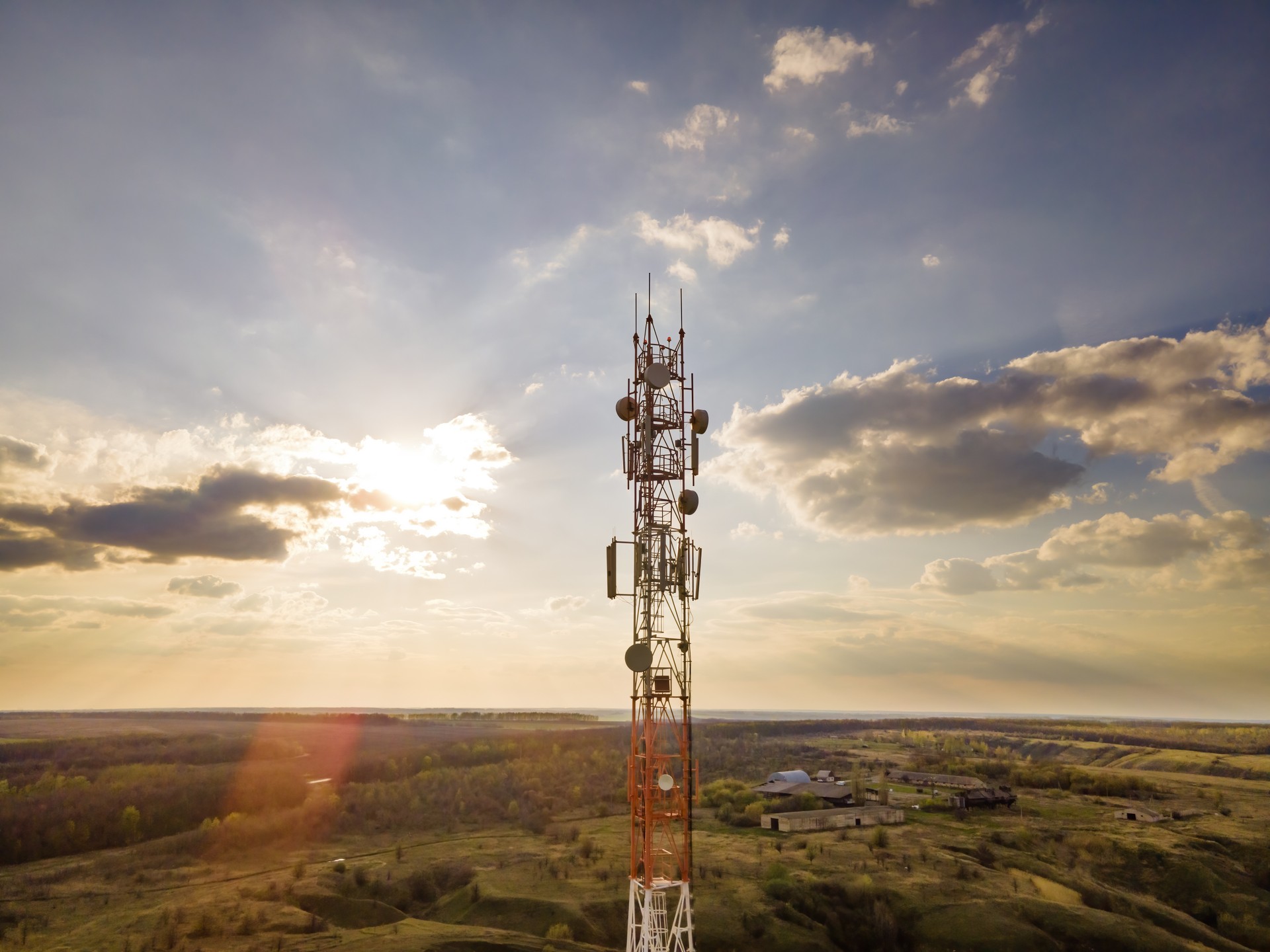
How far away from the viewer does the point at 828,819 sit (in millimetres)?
69562

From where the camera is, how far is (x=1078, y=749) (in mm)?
179750

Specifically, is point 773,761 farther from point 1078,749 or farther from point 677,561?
point 677,561

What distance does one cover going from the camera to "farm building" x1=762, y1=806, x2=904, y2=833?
6831 cm

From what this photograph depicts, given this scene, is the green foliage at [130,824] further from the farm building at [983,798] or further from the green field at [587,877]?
the farm building at [983,798]

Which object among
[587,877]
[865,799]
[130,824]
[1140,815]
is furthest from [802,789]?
[130,824]

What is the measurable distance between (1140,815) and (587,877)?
58543mm

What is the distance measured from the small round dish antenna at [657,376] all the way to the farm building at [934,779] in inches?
3404

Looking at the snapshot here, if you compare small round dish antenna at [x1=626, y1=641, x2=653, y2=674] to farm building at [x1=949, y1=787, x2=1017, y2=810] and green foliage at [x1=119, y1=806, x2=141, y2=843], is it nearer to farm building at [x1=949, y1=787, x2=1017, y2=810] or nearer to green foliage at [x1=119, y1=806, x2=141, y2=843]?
farm building at [x1=949, y1=787, x2=1017, y2=810]

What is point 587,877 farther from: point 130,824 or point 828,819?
point 130,824

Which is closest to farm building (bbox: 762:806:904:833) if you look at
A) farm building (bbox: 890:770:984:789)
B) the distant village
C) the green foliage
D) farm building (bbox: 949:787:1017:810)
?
the distant village

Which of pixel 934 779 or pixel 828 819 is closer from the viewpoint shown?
pixel 828 819

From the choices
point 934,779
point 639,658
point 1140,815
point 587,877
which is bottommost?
point 587,877

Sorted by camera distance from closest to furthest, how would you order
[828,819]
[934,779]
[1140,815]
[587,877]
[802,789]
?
[587,877] < [828,819] < [1140,815] < [802,789] < [934,779]

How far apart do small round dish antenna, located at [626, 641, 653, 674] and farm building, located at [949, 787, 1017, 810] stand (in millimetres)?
69290
